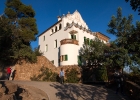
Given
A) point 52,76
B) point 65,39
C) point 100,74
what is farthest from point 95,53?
point 65,39

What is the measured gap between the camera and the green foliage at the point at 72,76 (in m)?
22.1

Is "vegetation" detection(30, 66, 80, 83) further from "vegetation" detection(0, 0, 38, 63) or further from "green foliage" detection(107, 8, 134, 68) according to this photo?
"green foliage" detection(107, 8, 134, 68)

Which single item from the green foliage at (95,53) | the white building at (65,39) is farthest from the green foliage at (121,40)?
the white building at (65,39)

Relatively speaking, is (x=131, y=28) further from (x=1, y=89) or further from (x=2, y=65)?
(x=2, y=65)

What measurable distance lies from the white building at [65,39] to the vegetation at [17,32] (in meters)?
6.80

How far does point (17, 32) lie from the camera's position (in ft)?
76.8

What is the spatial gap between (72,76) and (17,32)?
10532 mm

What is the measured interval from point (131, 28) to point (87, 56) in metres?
10.00

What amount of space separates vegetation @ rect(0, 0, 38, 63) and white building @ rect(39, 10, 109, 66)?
6.80 metres

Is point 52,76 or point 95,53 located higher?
point 95,53

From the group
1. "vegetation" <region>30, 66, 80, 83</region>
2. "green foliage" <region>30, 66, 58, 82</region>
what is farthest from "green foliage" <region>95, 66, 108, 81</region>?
"green foliage" <region>30, 66, 58, 82</region>

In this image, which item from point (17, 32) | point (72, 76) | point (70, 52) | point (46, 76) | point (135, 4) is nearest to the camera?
point (135, 4)

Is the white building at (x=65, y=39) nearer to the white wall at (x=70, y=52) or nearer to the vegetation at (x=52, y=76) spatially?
the white wall at (x=70, y=52)

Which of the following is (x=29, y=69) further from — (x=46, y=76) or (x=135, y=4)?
(x=135, y=4)
